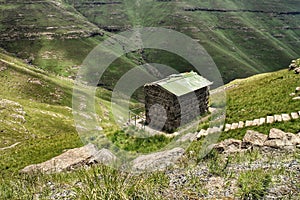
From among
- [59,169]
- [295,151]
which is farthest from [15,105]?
[295,151]

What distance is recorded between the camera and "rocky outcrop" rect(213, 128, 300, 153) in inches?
957

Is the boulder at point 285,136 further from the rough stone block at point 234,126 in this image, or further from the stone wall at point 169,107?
the stone wall at point 169,107

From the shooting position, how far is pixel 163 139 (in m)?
36.1

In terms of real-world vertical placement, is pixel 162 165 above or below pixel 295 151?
below

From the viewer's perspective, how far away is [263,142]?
2539 centimetres

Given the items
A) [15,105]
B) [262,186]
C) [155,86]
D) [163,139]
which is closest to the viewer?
[262,186]

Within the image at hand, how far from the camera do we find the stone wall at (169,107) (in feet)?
133

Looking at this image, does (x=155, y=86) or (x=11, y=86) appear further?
(x=11, y=86)

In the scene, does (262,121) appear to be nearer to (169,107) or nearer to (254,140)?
(254,140)

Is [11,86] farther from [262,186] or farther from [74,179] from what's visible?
[262,186]

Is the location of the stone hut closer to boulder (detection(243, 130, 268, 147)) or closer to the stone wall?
the stone wall

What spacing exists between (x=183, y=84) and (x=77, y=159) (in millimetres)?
18785

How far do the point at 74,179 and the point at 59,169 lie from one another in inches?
363

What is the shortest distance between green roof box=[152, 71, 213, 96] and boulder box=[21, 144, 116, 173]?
13.1 metres
